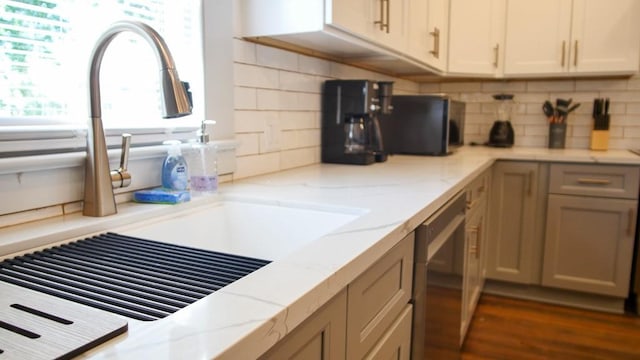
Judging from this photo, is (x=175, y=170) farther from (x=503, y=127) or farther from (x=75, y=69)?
(x=503, y=127)

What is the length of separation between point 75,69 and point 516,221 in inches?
95.6

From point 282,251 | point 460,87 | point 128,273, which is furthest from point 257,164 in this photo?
point 460,87

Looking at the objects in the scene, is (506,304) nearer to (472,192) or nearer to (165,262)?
(472,192)

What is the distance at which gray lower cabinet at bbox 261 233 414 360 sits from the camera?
68 centimetres

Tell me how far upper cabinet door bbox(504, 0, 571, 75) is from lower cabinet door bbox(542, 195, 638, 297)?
881 millimetres

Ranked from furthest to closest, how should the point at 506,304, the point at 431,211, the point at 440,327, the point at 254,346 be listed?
the point at 506,304, the point at 440,327, the point at 431,211, the point at 254,346

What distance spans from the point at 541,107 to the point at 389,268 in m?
2.70

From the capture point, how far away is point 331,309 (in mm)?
751

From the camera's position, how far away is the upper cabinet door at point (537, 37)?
9.53 feet

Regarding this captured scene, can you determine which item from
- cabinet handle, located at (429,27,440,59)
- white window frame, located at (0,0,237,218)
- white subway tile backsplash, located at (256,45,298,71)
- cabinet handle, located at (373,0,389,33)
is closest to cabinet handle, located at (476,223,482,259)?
cabinet handle, located at (429,27,440,59)

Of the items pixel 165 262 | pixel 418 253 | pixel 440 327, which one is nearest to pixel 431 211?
pixel 418 253

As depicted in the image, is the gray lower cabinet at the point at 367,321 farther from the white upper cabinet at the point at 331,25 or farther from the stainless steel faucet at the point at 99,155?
the white upper cabinet at the point at 331,25

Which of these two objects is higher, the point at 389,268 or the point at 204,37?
the point at 204,37

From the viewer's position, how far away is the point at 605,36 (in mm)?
2811
